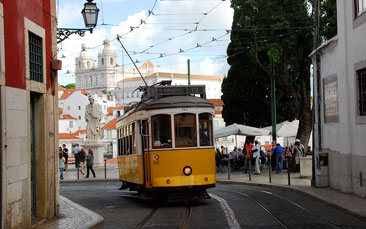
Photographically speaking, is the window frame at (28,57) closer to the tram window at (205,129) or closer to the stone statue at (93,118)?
the tram window at (205,129)

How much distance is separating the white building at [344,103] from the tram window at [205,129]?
4.17 meters

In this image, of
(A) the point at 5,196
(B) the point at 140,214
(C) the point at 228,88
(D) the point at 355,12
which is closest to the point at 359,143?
(D) the point at 355,12

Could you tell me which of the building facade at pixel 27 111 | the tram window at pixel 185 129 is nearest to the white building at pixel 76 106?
the tram window at pixel 185 129

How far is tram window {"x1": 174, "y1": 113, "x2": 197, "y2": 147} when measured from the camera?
15.2 meters

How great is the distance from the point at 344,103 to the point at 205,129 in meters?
4.71

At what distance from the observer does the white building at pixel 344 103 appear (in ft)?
53.9

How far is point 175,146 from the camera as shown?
15.1 meters

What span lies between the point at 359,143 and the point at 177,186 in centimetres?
527

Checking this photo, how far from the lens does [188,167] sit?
1512 cm

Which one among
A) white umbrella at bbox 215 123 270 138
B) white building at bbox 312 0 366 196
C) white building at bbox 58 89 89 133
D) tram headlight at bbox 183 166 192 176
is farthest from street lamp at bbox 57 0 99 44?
white building at bbox 58 89 89 133

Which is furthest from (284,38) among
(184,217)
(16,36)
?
(16,36)

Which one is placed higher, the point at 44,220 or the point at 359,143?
the point at 359,143

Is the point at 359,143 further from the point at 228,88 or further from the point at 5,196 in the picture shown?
the point at 228,88

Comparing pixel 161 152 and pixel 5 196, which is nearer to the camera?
pixel 5 196
